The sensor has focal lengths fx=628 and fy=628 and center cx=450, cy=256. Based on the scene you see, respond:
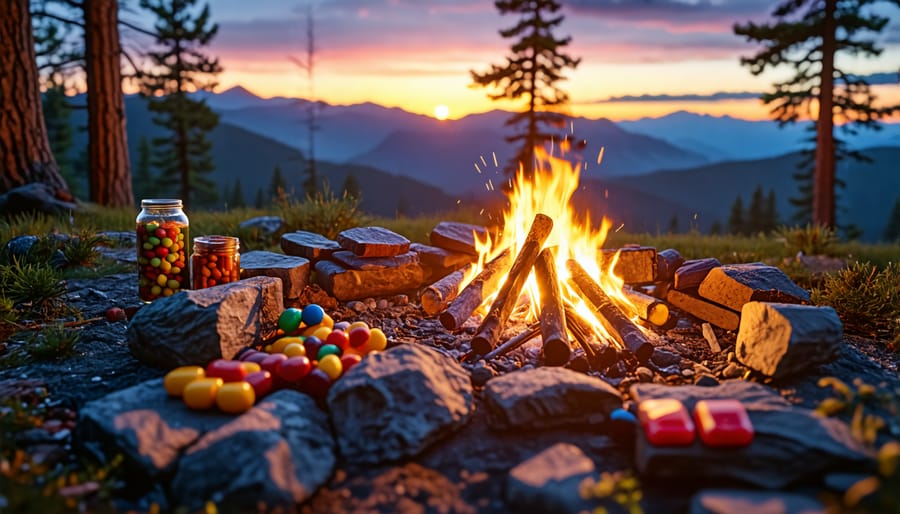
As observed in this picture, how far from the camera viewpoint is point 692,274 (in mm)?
5961

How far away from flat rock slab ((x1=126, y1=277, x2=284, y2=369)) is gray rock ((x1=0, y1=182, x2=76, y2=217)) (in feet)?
22.6

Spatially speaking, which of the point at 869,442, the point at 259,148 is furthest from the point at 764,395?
the point at 259,148

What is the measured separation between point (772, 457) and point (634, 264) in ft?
11.1

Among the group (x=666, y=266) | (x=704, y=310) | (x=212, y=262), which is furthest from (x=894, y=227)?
(x=212, y=262)

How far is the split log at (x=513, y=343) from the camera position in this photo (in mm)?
4887

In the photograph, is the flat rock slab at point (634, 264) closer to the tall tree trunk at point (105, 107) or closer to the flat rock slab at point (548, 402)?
the flat rock slab at point (548, 402)

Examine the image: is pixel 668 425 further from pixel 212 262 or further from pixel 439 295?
pixel 212 262

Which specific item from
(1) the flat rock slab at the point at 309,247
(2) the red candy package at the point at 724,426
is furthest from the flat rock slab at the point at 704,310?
(1) the flat rock slab at the point at 309,247

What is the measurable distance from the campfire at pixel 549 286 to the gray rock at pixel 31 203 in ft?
24.8

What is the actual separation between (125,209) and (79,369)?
8542mm

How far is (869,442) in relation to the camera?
3062 millimetres

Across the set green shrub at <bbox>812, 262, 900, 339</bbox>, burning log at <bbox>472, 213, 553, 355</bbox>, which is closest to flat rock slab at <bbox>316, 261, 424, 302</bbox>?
burning log at <bbox>472, 213, 553, 355</bbox>

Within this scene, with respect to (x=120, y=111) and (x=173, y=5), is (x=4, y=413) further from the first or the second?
(x=173, y=5)

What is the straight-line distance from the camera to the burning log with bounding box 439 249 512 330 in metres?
5.20
